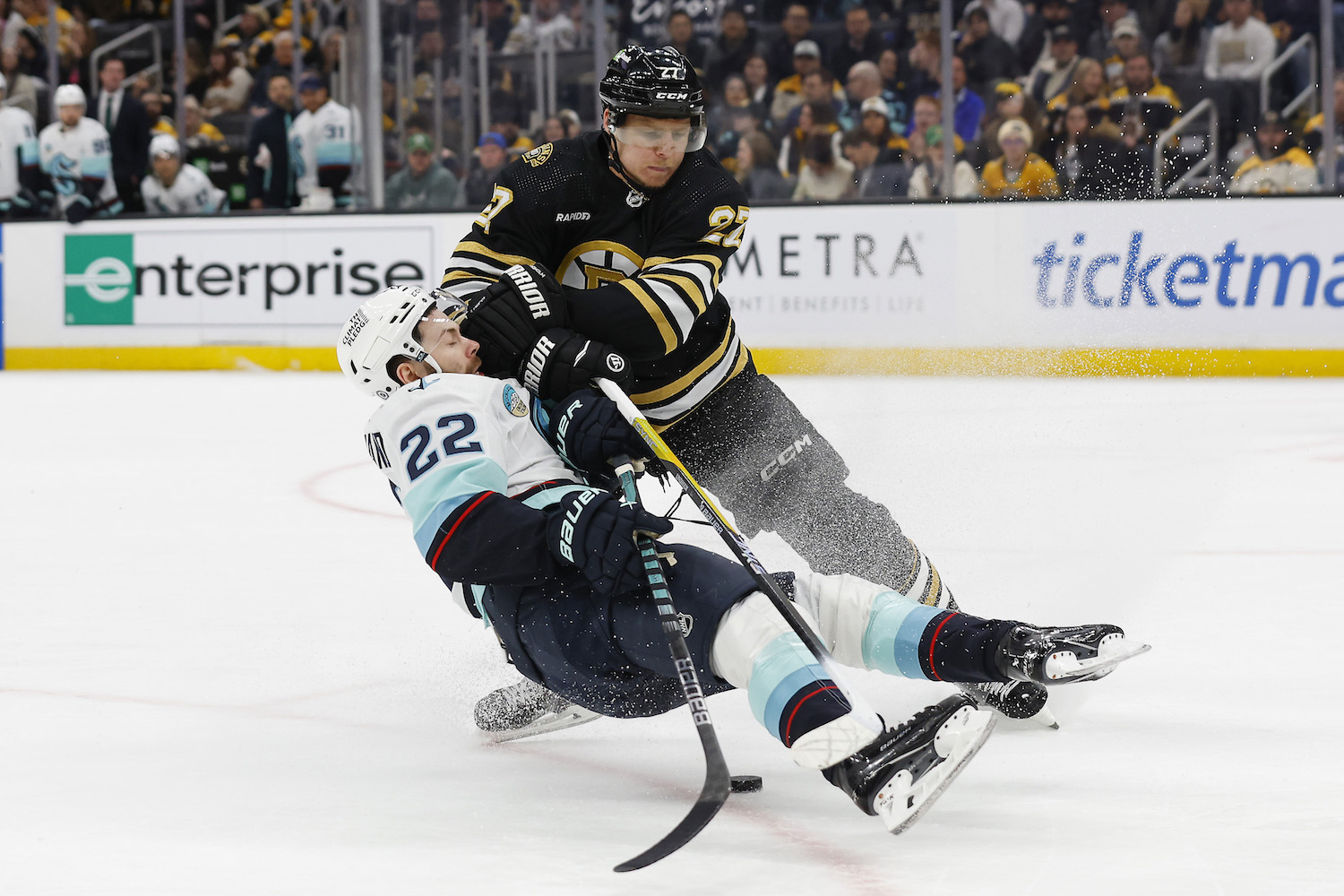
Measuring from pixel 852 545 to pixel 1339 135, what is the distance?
675 centimetres

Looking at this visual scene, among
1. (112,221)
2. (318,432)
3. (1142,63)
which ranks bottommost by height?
(318,432)

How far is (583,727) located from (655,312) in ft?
2.39

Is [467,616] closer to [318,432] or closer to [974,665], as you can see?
[974,665]

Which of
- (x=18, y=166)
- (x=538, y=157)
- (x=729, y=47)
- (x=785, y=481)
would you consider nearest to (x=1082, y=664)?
(x=785, y=481)

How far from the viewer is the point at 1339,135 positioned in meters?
8.55

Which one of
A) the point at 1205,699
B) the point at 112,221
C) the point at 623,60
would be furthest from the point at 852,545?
the point at 112,221

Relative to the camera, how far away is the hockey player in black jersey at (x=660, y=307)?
2.53m

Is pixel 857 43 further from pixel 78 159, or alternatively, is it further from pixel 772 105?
pixel 78 159

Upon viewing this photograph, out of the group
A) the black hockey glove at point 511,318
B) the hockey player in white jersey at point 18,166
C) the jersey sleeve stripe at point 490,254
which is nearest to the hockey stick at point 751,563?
the black hockey glove at point 511,318

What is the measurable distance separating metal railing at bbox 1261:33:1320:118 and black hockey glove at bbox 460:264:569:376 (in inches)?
282

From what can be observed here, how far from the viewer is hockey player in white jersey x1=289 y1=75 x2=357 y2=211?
32.5 feet

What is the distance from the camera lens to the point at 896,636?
2.24 meters

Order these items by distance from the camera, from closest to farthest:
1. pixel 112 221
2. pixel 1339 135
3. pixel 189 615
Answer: pixel 189 615 < pixel 1339 135 < pixel 112 221

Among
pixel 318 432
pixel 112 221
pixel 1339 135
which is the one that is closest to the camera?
pixel 318 432
